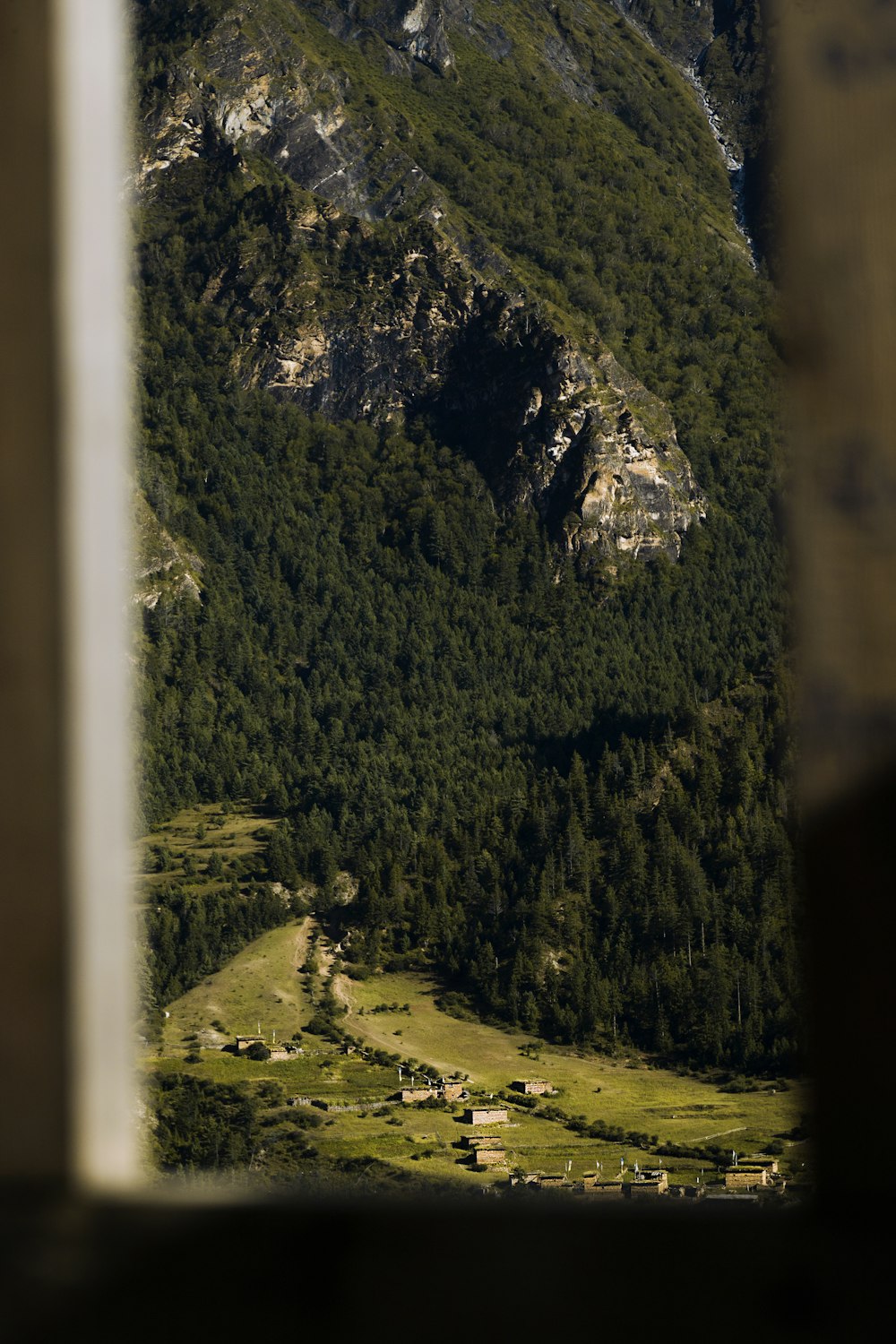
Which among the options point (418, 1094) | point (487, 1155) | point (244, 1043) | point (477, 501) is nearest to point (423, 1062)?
point (418, 1094)

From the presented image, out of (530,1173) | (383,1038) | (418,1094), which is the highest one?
(383,1038)

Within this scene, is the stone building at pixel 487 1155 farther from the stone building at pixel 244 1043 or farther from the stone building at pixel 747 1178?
the stone building at pixel 244 1043

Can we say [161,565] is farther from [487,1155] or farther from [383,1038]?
[487,1155]

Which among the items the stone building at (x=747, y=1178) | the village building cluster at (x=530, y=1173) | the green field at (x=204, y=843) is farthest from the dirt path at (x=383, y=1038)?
the stone building at (x=747, y=1178)

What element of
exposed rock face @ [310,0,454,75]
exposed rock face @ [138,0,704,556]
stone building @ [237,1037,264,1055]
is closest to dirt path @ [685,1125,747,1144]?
stone building @ [237,1037,264,1055]

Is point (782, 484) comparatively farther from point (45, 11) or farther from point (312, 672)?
point (312, 672)

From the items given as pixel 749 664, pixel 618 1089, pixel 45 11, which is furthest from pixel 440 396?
pixel 45 11

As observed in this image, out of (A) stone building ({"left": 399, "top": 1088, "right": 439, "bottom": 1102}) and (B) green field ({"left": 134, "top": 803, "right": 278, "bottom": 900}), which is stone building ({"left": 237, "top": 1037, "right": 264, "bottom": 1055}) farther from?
(B) green field ({"left": 134, "top": 803, "right": 278, "bottom": 900})
